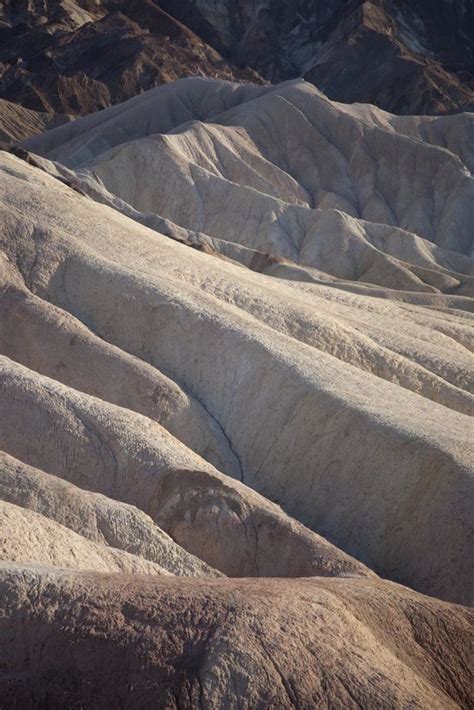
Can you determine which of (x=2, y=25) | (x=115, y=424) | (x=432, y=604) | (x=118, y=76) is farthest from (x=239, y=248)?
(x=2, y=25)

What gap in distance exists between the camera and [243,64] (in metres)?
132

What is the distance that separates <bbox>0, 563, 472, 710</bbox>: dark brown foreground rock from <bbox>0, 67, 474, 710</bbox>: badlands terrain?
0.02 m

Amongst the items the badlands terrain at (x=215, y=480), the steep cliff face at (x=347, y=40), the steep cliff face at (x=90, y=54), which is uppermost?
the steep cliff face at (x=347, y=40)

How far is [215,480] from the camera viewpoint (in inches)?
713

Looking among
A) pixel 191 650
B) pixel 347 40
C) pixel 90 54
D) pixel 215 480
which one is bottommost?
pixel 215 480

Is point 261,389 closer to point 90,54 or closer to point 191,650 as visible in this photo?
point 191,650

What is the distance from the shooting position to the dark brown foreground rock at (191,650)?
9.28 m

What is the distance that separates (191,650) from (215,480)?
8632 mm

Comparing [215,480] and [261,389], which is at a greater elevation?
[261,389]

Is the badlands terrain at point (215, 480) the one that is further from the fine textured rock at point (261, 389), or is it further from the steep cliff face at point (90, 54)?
the steep cliff face at point (90, 54)

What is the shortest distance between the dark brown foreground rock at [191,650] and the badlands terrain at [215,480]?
0.07 ft

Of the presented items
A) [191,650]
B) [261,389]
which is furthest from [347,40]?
[191,650]

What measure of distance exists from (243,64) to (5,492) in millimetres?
122651

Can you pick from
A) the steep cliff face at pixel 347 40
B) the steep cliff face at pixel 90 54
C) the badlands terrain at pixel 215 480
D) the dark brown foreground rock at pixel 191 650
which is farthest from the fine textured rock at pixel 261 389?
the steep cliff face at pixel 347 40
